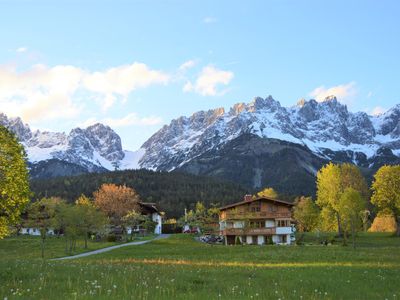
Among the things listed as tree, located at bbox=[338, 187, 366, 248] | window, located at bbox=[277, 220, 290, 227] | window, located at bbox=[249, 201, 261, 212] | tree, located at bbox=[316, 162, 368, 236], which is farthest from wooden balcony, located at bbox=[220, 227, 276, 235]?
tree, located at bbox=[338, 187, 366, 248]

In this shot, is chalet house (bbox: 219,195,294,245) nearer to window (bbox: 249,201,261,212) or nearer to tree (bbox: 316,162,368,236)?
window (bbox: 249,201,261,212)

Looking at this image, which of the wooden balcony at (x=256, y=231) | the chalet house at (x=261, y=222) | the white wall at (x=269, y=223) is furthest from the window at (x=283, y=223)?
the wooden balcony at (x=256, y=231)

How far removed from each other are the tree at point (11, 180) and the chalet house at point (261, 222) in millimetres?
79418

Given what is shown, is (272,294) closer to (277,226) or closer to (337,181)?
(337,181)

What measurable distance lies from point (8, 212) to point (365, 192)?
84.9 m

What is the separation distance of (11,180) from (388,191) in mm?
80461

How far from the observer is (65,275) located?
60.3ft

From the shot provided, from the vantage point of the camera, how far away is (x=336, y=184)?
90.9 meters

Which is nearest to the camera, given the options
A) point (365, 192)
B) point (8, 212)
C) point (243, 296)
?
point (243, 296)

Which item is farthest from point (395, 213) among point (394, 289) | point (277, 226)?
point (394, 289)

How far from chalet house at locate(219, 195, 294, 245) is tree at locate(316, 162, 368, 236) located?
11771 mm

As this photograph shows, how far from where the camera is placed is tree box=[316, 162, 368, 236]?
9038cm

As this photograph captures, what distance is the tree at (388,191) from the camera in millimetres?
88375

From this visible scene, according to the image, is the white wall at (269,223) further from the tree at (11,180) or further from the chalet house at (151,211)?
the tree at (11,180)
